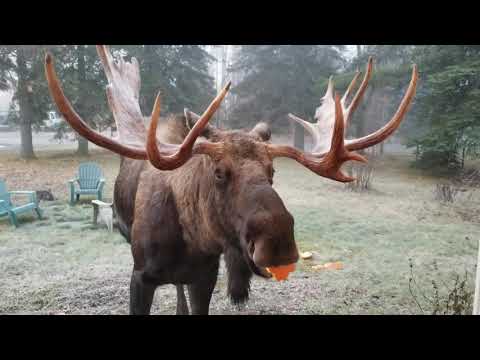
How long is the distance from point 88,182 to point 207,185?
3.57m

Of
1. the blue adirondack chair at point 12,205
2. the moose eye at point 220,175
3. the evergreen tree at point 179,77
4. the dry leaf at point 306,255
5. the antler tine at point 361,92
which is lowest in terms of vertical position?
the dry leaf at point 306,255

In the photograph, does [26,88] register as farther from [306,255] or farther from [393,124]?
[393,124]

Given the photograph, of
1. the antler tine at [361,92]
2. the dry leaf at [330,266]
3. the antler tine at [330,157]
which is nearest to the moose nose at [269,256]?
the antler tine at [330,157]

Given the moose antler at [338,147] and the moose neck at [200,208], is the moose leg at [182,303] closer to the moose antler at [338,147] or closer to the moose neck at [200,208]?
the moose neck at [200,208]

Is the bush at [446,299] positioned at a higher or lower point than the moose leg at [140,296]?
lower

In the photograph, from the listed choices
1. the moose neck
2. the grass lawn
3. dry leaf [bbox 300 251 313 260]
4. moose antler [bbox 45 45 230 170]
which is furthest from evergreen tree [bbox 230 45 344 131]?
the moose neck

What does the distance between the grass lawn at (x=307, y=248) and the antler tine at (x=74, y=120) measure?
5.34ft

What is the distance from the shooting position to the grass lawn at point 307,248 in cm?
268

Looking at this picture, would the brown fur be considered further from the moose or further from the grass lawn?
the grass lawn

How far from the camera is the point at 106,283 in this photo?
2.91 metres

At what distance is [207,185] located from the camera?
1370mm

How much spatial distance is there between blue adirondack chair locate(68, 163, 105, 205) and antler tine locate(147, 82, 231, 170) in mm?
3296

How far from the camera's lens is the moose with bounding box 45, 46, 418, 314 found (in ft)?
3.63

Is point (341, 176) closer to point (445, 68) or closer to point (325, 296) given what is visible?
point (325, 296)
